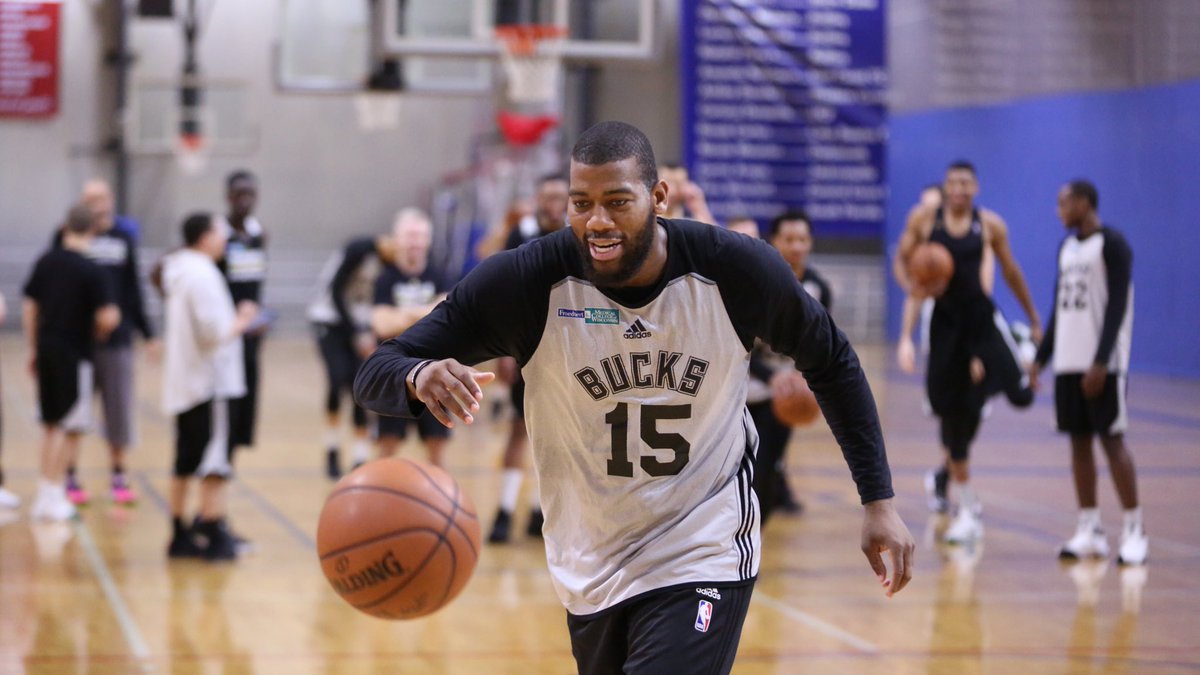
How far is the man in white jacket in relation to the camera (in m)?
7.37

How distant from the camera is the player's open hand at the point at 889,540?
324cm

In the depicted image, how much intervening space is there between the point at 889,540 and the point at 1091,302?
474 cm

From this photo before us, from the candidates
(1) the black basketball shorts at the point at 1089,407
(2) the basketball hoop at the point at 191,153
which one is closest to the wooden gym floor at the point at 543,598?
(1) the black basketball shorts at the point at 1089,407

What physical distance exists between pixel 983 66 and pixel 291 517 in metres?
13.6

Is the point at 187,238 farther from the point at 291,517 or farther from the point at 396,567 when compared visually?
the point at 396,567

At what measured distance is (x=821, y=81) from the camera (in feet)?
64.6

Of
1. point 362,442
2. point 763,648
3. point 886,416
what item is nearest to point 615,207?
point 763,648

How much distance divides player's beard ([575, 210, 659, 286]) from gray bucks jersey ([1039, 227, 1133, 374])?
15.5 ft

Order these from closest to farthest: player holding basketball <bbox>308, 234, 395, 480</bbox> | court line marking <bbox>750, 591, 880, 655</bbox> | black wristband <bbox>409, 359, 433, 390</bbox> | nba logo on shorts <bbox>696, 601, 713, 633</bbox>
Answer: black wristband <bbox>409, 359, 433, 390</bbox>
nba logo on shorts <bbox>696, 601, 713, 633</bbox>
court line marking <bbox>750, 591, 880, 655</bbox>
player holding basketball <bbox>308, 234, 395, 480</bbox>

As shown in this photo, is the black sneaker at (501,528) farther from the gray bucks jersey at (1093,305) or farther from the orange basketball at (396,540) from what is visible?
the orange basketball at (396,540)

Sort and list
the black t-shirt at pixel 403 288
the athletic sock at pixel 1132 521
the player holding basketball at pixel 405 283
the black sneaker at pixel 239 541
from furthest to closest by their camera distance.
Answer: the black t-shirt at pixel 403 288 < the player holding basketball at pixel 405 283 < the black sneaker at pixel 239 541 < the athletic sock at pixel 1132 521

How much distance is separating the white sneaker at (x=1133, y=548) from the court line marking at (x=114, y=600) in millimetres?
4780

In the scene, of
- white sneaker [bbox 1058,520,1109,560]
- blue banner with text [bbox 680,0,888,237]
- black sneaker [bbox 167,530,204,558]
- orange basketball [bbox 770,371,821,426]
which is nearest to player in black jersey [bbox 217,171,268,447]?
black sneaker [bbox 167,530,204,558]

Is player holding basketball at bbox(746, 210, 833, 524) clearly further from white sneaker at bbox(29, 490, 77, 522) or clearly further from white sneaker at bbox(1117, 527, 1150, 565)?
white sneaker at bbox(29, 490, 77, 522)
